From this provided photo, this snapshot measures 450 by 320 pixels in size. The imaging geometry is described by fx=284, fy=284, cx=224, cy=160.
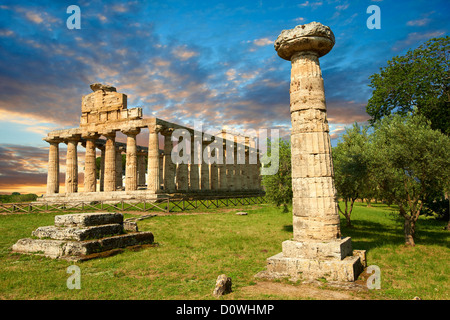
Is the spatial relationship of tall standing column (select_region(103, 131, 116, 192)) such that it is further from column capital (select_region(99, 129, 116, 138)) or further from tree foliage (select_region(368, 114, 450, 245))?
tree foliage (select_region(368, 114, 450, 245))

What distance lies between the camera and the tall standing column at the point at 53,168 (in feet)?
109

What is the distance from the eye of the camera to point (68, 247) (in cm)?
895

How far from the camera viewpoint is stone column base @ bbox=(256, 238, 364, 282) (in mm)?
7531

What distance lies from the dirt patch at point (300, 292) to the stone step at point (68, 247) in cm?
521

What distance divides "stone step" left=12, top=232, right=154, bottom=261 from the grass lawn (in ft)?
1.00

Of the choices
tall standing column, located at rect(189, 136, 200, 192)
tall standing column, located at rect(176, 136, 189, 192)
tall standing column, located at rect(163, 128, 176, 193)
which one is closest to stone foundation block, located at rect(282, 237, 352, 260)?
tall standing column, located at rect(163, 128, 176, 193)

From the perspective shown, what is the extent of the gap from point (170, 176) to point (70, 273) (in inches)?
953

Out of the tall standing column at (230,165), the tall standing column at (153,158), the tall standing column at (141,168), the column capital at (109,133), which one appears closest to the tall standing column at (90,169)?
the column capital at (109,133)

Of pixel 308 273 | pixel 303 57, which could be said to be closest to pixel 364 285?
pixel 308 273

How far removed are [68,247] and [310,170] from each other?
7961mm

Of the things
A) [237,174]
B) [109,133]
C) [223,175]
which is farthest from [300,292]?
[237,174]

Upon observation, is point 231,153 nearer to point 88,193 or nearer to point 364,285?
point 88,193

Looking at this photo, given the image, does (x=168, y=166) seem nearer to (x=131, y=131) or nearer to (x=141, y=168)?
(x=131, y=131)

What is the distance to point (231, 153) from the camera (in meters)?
44.7
